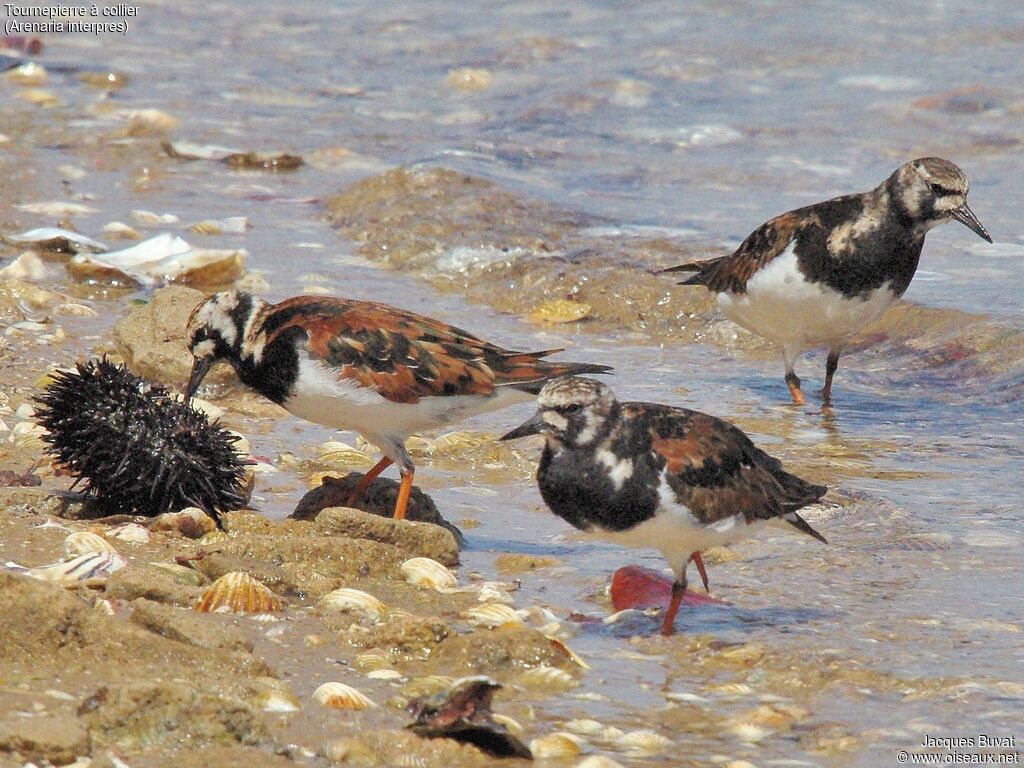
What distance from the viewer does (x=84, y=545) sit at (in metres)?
4.05

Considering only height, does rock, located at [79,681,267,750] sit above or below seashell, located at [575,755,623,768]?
above

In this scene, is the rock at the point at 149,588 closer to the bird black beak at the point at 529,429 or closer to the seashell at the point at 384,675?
the seashell at the point at 384,675

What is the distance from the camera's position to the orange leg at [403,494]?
4.63 meters

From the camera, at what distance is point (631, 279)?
7.91 meters

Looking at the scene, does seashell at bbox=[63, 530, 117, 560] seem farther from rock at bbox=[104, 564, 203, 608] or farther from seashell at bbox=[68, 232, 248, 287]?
seashell at bbox=[68, 232, 248, 287]

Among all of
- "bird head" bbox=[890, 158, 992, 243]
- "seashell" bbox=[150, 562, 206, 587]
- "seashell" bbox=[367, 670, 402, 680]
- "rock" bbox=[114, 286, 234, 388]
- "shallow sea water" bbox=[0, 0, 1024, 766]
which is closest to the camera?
"seashell" bbox=[367, 670, 402, 680]

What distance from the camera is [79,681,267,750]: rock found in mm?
2875

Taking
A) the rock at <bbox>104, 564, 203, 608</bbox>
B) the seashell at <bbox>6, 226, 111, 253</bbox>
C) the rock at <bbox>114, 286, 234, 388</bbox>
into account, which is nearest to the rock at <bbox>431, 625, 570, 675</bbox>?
the rock at <bbox>104, 564, 203, 608</bbox>

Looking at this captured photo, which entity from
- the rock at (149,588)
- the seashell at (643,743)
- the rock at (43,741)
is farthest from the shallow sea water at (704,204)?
the rock at (43,741)

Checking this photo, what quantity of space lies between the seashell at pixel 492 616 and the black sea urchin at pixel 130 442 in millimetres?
961

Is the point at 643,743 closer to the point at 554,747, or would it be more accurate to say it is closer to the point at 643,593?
the point at 554,747

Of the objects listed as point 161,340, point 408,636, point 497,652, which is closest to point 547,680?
point 497,652

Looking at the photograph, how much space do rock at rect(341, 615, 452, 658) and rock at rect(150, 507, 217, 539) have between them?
0.82 metres

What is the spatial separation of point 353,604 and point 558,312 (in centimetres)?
394
